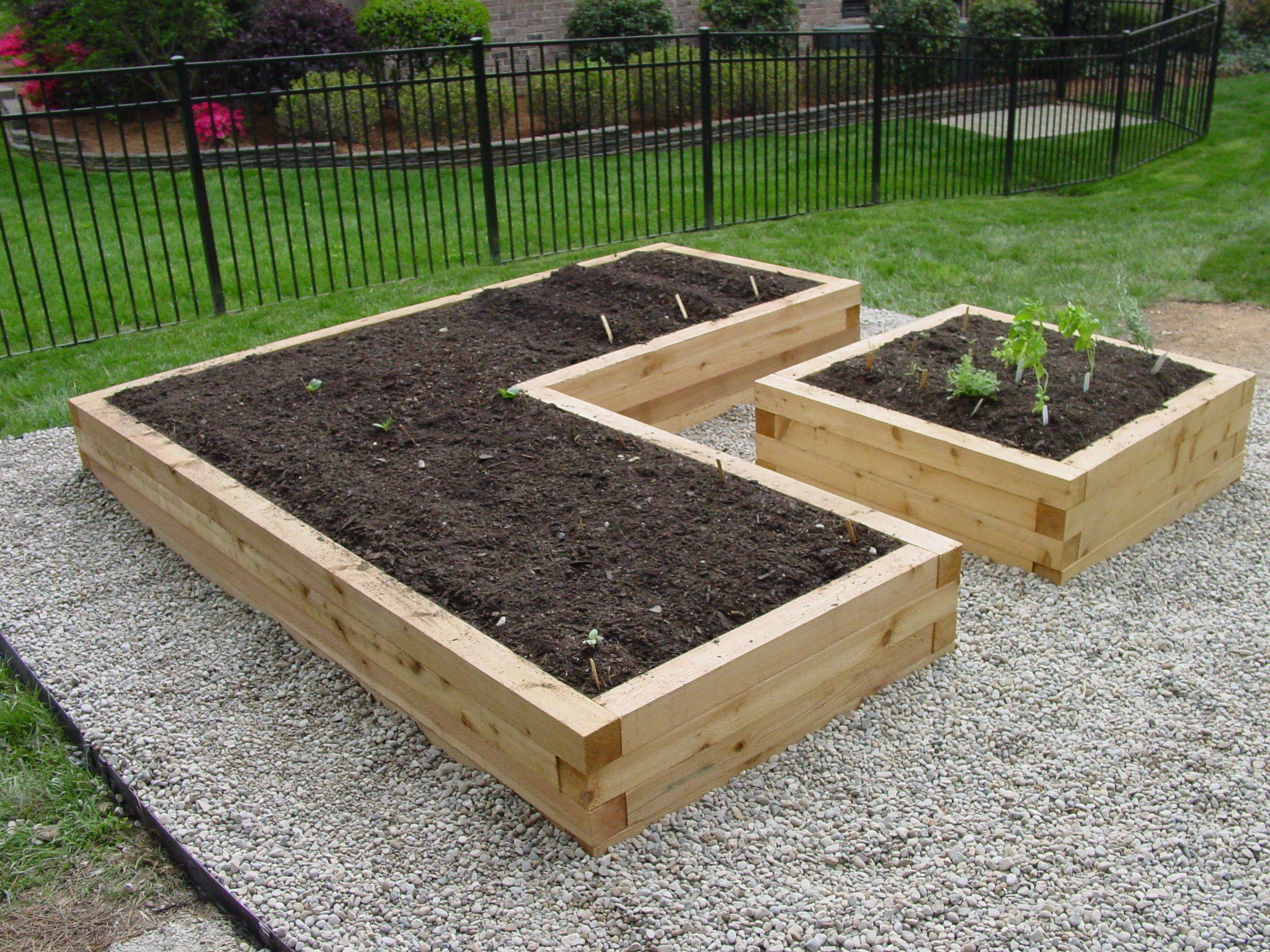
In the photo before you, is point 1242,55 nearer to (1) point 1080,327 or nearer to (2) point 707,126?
(2) point 707,126

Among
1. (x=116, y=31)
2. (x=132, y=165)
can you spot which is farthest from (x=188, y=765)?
(x=116, y=31)

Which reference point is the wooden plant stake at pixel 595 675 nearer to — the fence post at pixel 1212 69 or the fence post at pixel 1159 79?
the fence post at pixel 1159 79

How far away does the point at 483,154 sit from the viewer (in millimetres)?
8203

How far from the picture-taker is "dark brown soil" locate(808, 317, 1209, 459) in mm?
4398

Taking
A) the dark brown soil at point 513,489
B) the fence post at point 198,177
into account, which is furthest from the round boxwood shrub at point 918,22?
the dark brown soil at point 513,489

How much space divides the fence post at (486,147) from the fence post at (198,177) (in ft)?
6.14

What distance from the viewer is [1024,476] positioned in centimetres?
414

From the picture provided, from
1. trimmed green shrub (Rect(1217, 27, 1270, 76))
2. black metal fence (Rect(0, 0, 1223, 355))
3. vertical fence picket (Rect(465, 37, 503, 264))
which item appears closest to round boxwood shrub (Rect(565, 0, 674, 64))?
black metal fence (Rect(0, 0, 1223, 355))

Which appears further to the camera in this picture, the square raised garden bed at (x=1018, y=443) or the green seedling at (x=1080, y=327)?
the green seedling at (x=1080, y=327)

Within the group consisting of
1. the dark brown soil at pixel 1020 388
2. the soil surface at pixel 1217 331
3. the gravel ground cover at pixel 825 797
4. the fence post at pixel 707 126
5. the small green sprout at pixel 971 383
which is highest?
the fence post at pixel 707 126

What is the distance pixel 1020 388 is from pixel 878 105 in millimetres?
5621

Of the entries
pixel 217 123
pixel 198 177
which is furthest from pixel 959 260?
pixel 217 123

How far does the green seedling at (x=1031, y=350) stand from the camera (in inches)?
175

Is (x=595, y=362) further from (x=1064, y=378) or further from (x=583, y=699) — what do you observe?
(x=583, y=699)
